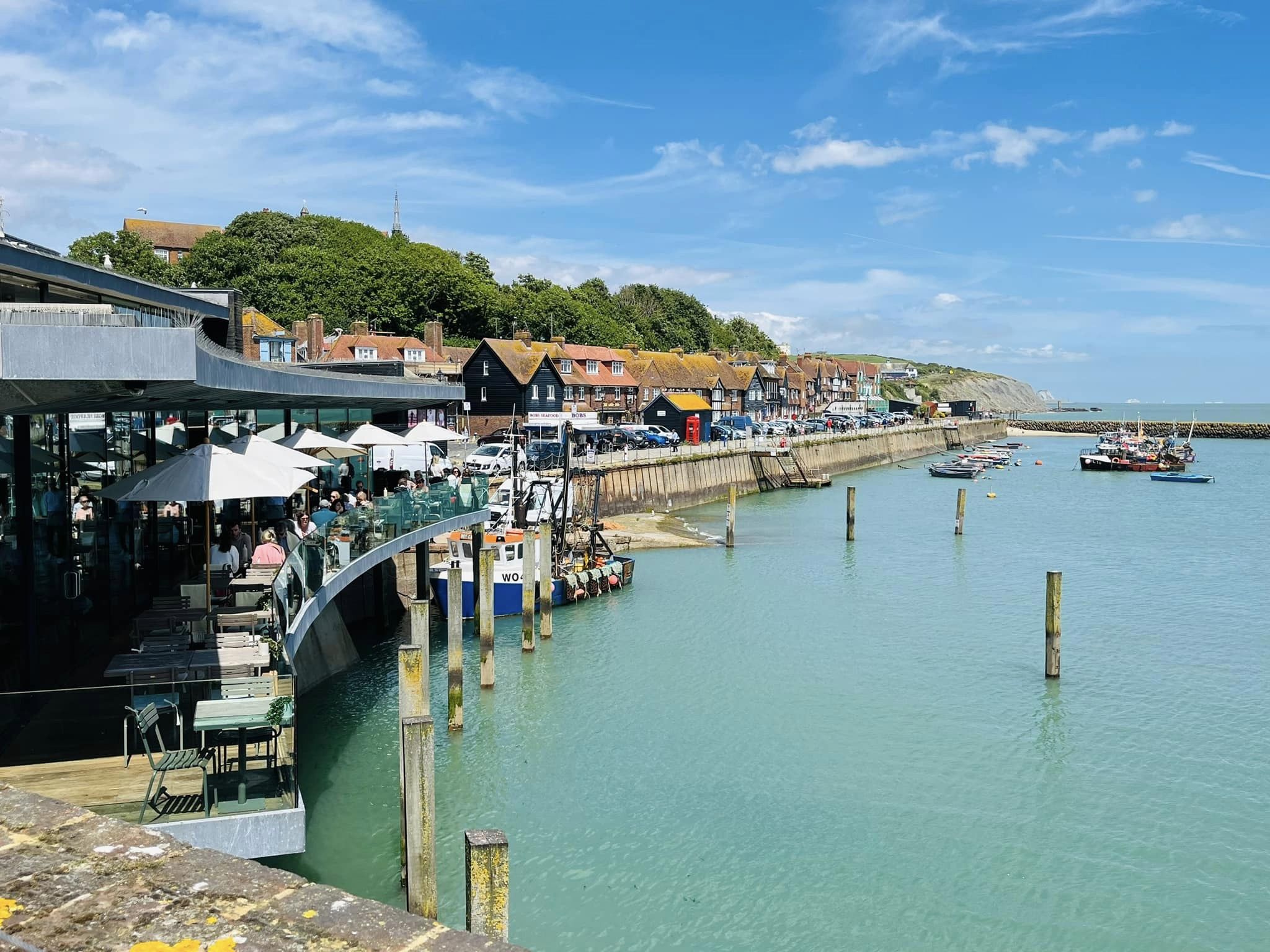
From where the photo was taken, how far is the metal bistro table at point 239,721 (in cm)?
952

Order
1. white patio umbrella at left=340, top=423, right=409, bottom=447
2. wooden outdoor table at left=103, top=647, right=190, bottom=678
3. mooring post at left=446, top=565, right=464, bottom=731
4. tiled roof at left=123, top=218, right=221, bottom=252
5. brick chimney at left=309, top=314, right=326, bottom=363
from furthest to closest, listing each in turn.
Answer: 1. tiled roof at left=123, top=218, right=221, bottom=252
2. brick chimney at left=309, top=314, right=326, bottom=363
3. white patio umbrella at left=340, top=423, right=409, bottom=447
4. mooring post at left=446, top=565, right=464, bottom=731
5. wooden outdoor table at left=103, top=647, right=190, bottom=678

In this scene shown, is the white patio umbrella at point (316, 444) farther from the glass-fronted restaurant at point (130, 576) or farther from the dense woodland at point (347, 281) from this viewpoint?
the dense woodland at point (347, 281)

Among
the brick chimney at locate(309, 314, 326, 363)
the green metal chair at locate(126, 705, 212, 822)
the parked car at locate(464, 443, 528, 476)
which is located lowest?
the green metal chair at locate(126, 705, 212, 822)

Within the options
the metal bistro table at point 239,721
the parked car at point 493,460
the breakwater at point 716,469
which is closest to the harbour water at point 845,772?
the metal bistro table at point 239,721

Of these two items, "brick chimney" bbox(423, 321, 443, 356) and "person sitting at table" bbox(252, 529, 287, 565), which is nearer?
"person sitting at table" bbox(252, 529, 287, 565)

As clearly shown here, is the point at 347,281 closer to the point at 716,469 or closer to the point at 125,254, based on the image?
the point at 125,254

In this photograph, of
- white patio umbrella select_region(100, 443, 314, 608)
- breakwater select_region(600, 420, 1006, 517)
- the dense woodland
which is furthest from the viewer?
the dense woodland

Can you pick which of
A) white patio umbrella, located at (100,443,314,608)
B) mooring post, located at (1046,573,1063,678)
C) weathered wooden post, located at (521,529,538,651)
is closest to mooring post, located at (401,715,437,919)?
white patio umbrella, located at (100,443,314,608)

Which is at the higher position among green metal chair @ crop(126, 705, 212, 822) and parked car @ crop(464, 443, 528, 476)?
parked car @ crop(464, 443, 528, 476)

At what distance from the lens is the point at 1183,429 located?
16338cm

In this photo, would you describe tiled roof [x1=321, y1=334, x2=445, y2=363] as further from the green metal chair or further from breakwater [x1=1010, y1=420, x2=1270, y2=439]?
breakwater [x1=1010, y1=420, x2=1270, y2=439]

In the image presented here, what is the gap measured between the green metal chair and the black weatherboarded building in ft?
201

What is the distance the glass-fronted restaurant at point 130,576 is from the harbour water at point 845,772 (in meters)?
4.03

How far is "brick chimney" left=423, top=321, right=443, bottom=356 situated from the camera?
3243 inches
